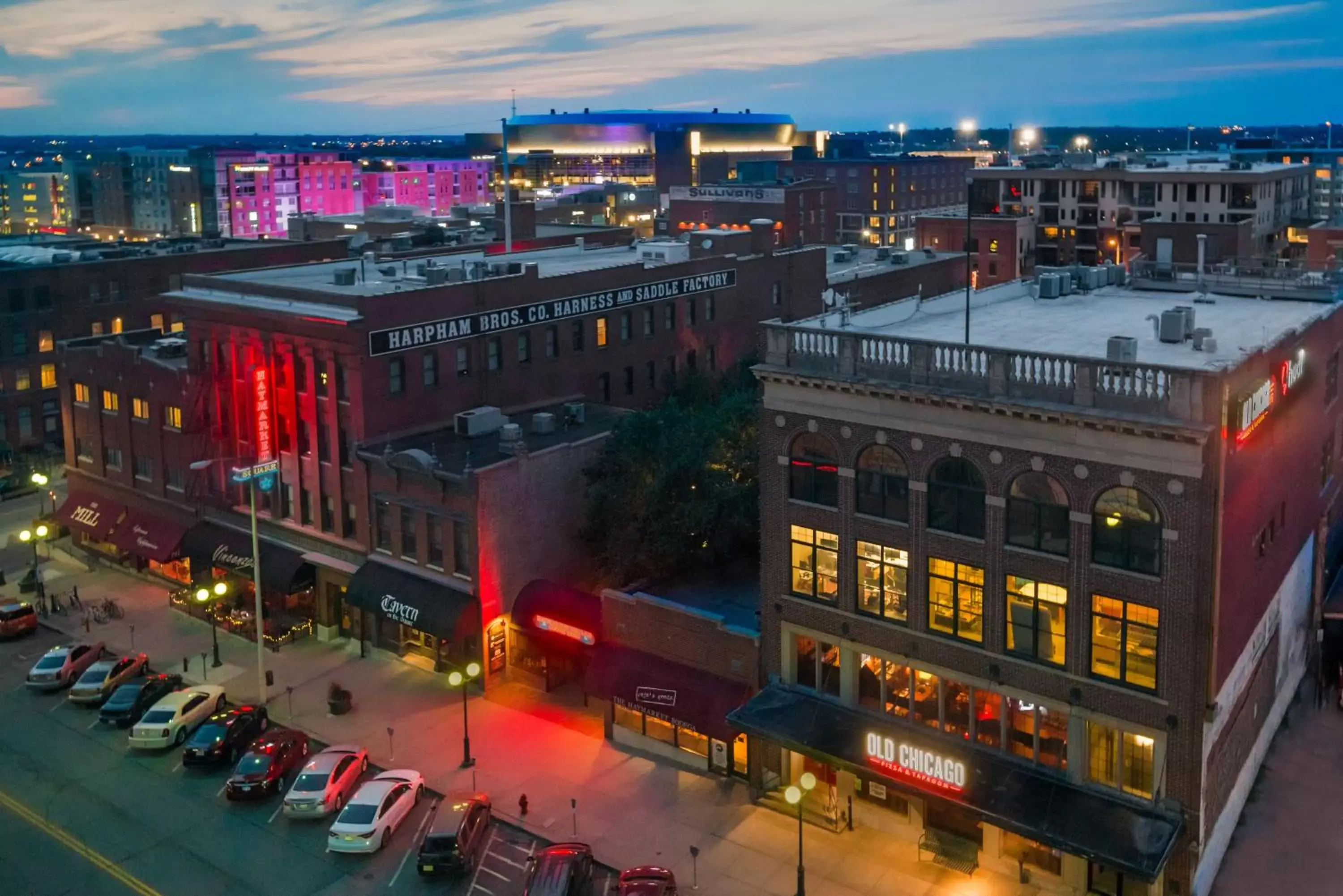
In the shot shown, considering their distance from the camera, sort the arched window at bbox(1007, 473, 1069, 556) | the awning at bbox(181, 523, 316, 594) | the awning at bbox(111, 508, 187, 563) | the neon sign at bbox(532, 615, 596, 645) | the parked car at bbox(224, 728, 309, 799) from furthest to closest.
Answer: the awning at bbox(111, 508, 187, 563) < the awning at bbox(181, 523, 316, 594) < the neon sign at bbox(532, 615, 596, 645) < the parked car at bbox(224, 728, 309, 799) < the arched window at bbox(1007, 473, 1069, 556)

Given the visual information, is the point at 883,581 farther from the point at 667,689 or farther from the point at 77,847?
the point at 77,847

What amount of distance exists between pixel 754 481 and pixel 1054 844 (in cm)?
2027

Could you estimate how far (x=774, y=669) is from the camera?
3806cm

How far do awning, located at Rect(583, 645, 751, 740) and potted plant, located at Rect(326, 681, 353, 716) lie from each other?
9.26 metres

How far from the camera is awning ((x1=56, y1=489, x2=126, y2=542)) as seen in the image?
6172cm

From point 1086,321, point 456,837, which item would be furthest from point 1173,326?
point 456,837

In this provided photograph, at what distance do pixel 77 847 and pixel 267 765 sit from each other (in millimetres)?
5774

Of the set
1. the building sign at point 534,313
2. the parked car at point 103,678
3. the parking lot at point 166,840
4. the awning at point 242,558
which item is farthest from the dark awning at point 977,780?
the parked car at point 103,678

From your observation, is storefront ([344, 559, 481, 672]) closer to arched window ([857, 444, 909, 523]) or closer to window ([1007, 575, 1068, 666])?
arched window ([857, 444, 909, 523])

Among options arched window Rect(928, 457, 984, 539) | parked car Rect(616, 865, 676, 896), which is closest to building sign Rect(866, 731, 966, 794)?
arched window Rect(928, 457, 984, 539)

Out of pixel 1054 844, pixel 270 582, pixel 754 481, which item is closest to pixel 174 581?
pixel 270 582

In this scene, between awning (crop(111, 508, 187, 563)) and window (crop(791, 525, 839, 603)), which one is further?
awning (crop(111, 508, 187, 563))

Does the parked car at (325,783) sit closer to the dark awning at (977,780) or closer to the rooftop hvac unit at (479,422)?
the dark awning at (977,780)

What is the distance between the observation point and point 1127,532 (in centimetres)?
3039
